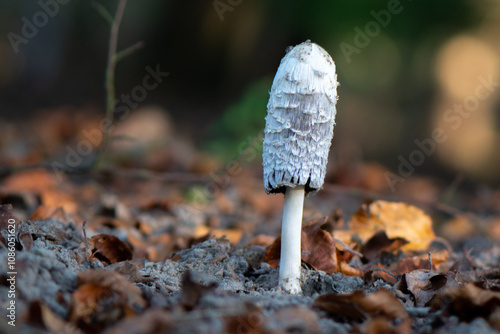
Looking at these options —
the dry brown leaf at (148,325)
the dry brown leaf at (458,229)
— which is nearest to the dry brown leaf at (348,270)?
the dry brown leaf at (148,325)

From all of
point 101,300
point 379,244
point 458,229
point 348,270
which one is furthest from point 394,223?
point 101,300

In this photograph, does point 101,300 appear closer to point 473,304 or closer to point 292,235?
point 292,235

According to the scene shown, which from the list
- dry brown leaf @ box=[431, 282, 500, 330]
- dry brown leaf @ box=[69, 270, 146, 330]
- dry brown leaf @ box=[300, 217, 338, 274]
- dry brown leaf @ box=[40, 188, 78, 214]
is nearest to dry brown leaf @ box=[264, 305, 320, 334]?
dry brown leaf @ box=[69, 270, 146, 330]

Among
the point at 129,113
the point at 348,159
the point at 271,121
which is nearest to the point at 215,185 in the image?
the point at 348,159

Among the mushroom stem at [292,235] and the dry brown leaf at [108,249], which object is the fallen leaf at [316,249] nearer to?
→ the mushroom stem at [292,235]

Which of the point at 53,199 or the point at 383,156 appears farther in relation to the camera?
the point at 383,156

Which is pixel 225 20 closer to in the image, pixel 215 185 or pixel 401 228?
pixel 215 185

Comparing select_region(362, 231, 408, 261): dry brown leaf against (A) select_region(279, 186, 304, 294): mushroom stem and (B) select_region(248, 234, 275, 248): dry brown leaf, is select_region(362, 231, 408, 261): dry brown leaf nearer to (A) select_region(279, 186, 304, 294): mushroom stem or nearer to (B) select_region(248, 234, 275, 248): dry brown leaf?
(B) select_region(248, 234, 275, 248): dry brown leaf
